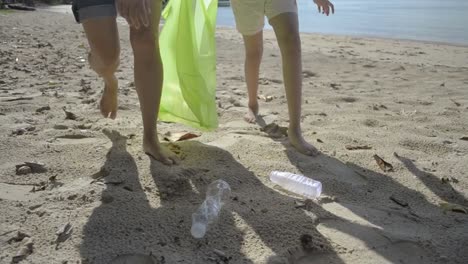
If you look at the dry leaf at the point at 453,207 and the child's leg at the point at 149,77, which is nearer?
the dry leaf at the point at 453,207

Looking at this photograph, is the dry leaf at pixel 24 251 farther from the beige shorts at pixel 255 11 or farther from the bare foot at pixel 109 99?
the beige shorts at pixel 255 11

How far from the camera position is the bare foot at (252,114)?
2947 mm

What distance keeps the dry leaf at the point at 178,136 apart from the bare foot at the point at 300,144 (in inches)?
22.0

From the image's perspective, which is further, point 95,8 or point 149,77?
point 149,77

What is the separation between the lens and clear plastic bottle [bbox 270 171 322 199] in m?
1.92

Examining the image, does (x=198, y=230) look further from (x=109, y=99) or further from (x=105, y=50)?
(x=109, y=99)

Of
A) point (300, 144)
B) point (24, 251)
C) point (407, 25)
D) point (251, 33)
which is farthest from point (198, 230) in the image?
point (407, 25)

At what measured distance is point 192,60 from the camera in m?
2.45

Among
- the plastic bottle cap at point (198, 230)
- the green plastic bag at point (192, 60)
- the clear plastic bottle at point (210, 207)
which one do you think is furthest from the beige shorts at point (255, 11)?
the plastic bottle cap at point (198, 230)

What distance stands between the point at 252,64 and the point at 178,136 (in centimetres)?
82

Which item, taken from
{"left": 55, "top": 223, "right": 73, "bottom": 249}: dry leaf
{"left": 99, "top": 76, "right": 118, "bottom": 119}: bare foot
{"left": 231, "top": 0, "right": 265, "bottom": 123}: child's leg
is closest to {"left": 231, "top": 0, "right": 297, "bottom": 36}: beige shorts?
{"left": 231, "top": 0, "right": 265, "bottom": 123}: child's leg

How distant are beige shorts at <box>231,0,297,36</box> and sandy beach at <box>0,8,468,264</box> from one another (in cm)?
61

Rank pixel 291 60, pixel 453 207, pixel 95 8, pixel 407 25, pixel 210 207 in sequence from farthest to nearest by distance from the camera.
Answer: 1. pixel 407 25
2. pixel 291 60
3. pixel 95 8
4. pixel 453 207
5. pixel 210 207

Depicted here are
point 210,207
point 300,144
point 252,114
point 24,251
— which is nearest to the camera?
point 24,251
